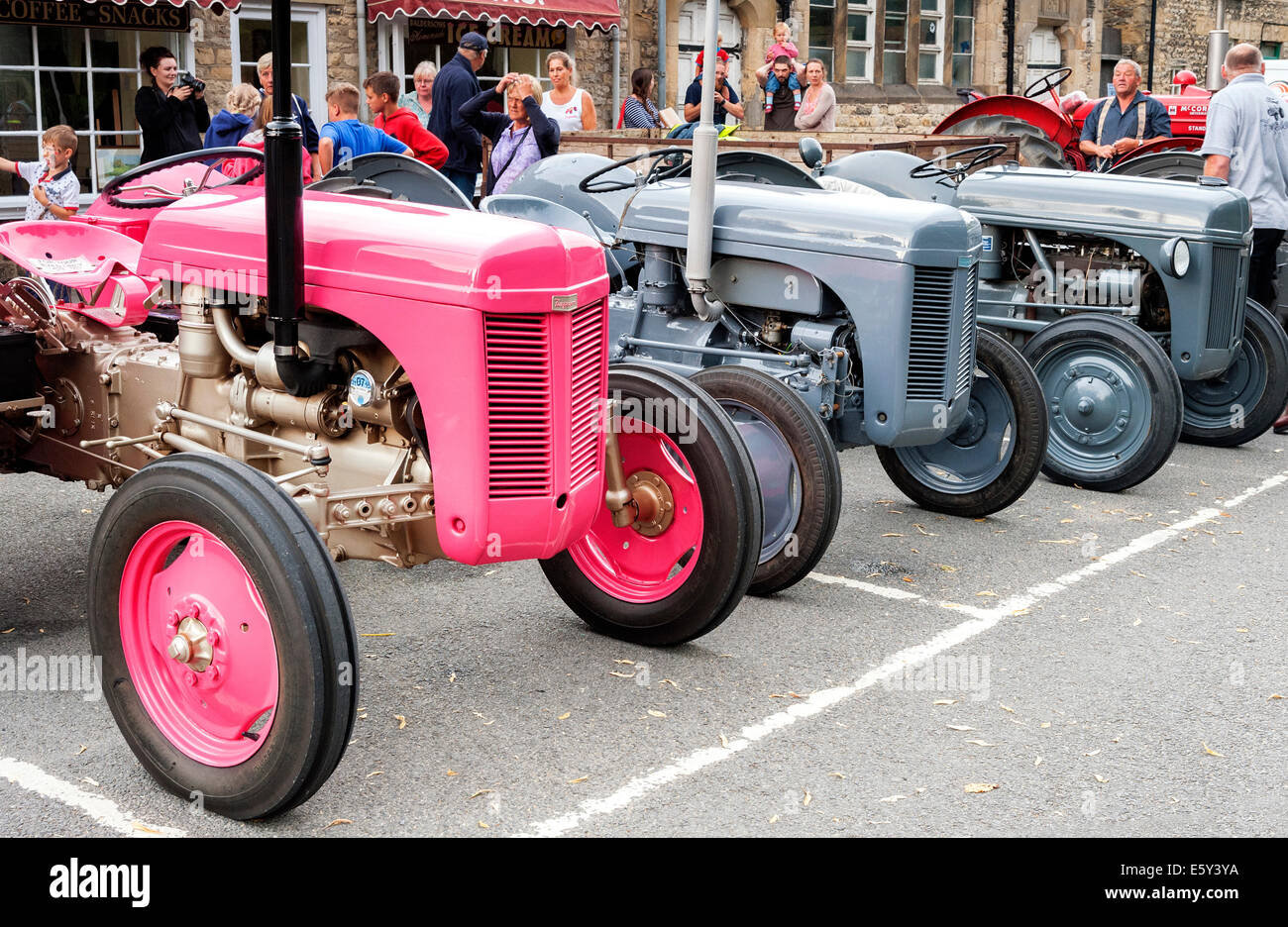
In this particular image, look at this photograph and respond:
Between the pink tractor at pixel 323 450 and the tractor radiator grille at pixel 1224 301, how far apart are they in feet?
12.8

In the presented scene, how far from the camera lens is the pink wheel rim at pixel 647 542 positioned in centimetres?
408

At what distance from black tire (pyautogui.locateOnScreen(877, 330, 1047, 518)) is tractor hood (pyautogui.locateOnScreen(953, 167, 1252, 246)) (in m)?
1.49

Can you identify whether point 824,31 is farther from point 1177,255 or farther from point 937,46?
point 1177,255

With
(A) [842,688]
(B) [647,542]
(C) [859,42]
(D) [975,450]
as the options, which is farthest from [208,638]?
(C) [859,42]

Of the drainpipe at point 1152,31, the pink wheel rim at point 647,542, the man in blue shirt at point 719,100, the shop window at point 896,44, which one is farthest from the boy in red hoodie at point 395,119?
the drainpipe at point 1152,31

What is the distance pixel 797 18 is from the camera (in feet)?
66.3

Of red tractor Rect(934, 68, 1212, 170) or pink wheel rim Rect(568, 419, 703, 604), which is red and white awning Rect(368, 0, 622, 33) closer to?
red tractor Rect(934, 68, 1212, 170)

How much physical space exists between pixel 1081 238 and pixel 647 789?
4802mm

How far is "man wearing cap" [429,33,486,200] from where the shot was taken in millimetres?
8641

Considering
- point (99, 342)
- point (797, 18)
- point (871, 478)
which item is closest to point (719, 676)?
point (99, 342)

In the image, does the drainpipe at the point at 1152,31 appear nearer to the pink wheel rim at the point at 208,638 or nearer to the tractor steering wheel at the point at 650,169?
the tractor steering wheel at the point at 650,169

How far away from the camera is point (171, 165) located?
4.62 m

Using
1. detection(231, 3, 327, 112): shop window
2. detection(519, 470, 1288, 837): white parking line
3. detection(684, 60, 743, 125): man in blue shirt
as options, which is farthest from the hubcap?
detection(231, 3, 327, 112): shop window

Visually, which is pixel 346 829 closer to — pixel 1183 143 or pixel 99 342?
pixel 99 342
